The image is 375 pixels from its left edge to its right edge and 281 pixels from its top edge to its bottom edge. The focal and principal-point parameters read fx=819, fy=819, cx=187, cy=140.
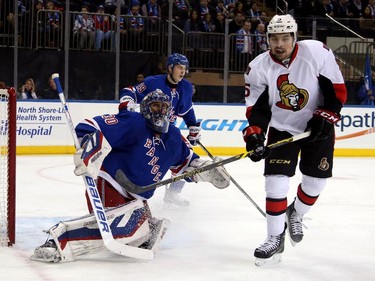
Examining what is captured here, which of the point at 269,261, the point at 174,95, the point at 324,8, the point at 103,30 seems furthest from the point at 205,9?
the point at 269,261

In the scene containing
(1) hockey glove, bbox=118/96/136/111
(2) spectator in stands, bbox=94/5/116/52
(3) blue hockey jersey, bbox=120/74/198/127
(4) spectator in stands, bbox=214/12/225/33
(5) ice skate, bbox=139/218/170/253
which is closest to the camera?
(5) ice skate, bbox=139/218/170/253

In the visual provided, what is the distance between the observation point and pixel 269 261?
3.83 m

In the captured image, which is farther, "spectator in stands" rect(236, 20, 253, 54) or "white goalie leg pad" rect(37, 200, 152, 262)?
"spectator in stands" rect(236, 20, 253, 54)

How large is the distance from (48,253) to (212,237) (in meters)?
1.14

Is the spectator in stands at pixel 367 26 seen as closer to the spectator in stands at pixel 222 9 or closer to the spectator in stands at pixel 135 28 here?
the spectator in stands at pixel 222 9

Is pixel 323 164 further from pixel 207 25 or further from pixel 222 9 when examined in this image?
pixel 222 9

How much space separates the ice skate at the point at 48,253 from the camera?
145 inches

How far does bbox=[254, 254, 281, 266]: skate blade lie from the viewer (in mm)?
3787

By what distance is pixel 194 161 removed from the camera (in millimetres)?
4195

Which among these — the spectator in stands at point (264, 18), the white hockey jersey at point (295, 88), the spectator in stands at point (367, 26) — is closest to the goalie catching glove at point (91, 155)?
the white hockey jersey at point (295, 88)

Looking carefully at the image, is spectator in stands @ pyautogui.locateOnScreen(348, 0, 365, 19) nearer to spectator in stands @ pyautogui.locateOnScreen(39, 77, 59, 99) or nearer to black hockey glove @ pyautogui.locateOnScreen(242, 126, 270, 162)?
spectator in stands @ pyautogui.locateOnScreen(39, 77, 59, 99)

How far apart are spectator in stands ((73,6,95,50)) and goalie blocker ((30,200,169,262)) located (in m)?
6.18

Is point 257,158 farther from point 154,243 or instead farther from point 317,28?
point 317,28

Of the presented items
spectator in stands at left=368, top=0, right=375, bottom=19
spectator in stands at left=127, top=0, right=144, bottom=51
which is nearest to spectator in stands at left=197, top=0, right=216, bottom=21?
spectator in stands at left=127, top=0, right=144, bottom=51
